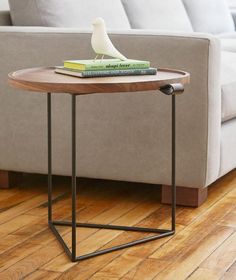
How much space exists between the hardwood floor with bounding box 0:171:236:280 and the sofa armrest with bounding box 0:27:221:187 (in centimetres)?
11

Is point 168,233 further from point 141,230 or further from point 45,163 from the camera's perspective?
point 45,163

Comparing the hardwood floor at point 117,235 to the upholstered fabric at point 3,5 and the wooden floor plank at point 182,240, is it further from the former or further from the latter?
the upholstered fabric at point 3,5

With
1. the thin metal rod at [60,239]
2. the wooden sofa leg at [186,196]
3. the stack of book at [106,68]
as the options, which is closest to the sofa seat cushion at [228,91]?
the wooden sofa leg at [186,196]

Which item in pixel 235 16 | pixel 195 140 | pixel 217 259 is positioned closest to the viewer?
pixel 217 259

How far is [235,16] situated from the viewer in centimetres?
460

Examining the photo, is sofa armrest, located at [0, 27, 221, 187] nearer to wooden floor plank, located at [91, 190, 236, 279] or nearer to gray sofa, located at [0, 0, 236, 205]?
gray sofa, located at [0, 0, 236, 205]

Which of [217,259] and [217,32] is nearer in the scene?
[217,259]

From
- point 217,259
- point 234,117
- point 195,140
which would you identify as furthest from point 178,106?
point 217,259

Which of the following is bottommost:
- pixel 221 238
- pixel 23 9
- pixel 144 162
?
pixel 221 238

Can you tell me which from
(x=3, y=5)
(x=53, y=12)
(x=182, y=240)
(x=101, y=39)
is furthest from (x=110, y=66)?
(x=3, y=5)

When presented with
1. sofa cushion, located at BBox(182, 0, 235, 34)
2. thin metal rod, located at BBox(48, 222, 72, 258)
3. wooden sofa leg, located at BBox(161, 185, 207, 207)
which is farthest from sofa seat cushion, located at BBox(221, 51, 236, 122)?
sofa cushion, located at BBox(182, 0, 235, 34)

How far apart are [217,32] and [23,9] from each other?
69.0 inches

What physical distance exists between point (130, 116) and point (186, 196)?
33cm

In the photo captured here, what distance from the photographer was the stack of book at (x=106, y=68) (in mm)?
1927
